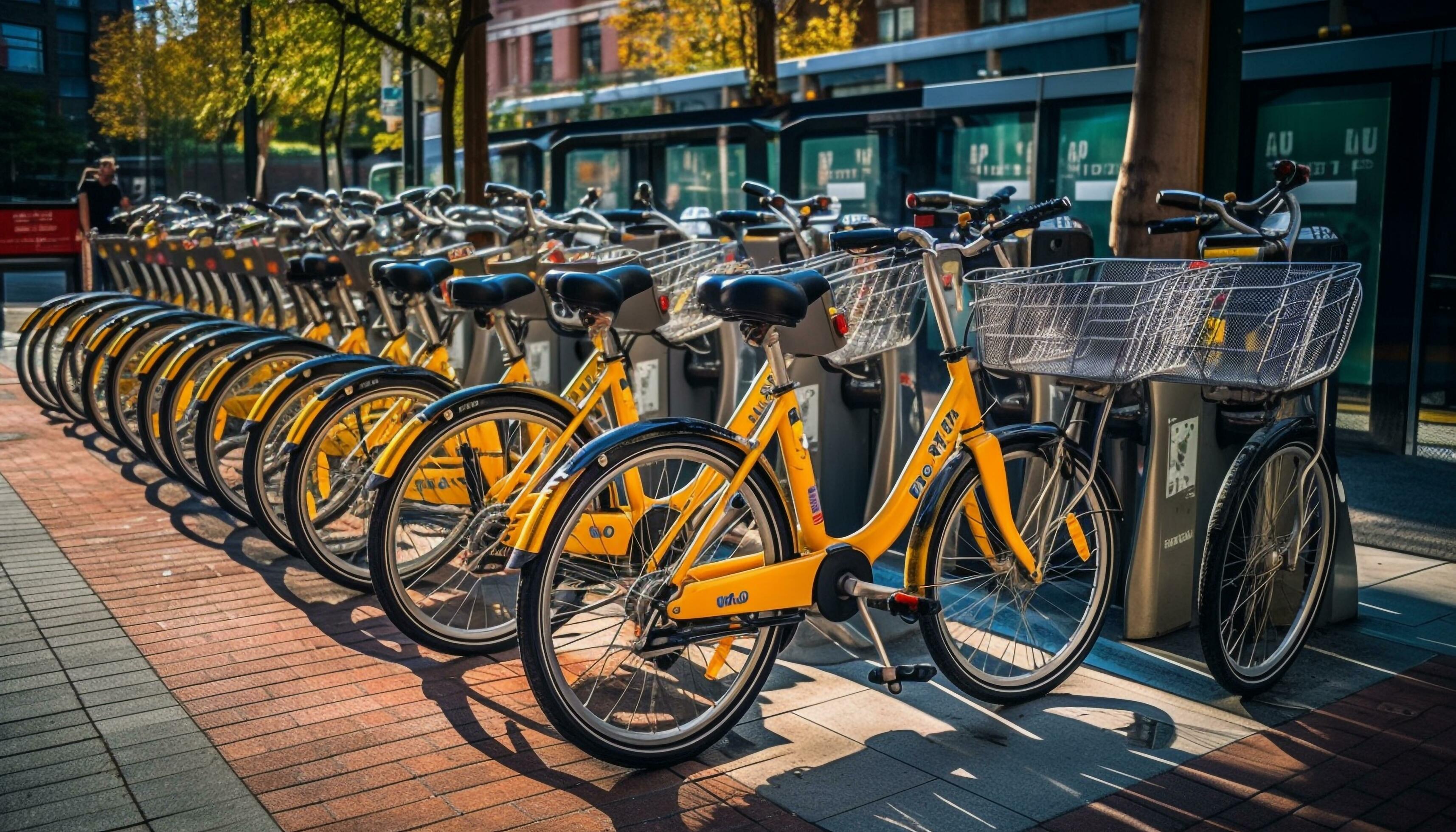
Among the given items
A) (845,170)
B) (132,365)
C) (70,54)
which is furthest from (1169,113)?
(70,54)

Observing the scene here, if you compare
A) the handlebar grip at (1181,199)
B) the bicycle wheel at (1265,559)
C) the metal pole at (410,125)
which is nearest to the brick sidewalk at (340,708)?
the bicycle wheel at (1265,559)

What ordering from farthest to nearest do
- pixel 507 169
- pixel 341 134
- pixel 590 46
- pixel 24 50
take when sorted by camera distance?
pixel 590 46 < pixel 507 169 < pixel 341 134 < pixel 24 50

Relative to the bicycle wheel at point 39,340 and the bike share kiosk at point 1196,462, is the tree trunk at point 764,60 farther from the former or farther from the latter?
the bike share kiosk at point 1196,462

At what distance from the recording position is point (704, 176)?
1596 cm

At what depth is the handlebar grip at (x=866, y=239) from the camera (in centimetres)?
405

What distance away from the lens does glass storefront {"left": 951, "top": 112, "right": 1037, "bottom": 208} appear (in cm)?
1166

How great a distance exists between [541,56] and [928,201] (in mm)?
37622

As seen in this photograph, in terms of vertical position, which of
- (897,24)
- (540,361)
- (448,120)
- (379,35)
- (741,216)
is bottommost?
(540,361)

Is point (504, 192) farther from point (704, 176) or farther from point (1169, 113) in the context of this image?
point (704, 176)

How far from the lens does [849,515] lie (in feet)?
19.1

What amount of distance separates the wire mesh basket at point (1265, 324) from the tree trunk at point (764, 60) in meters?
12.1

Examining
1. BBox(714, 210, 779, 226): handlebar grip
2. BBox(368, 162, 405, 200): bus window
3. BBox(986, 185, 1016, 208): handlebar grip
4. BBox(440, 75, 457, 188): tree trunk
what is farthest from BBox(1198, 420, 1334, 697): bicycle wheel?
BBox(368, 162, 405, 200): bus window

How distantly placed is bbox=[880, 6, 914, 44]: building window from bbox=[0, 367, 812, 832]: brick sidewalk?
1682 centimetres

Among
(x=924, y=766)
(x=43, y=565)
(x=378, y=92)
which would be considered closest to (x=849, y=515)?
(x=924, y=766)
